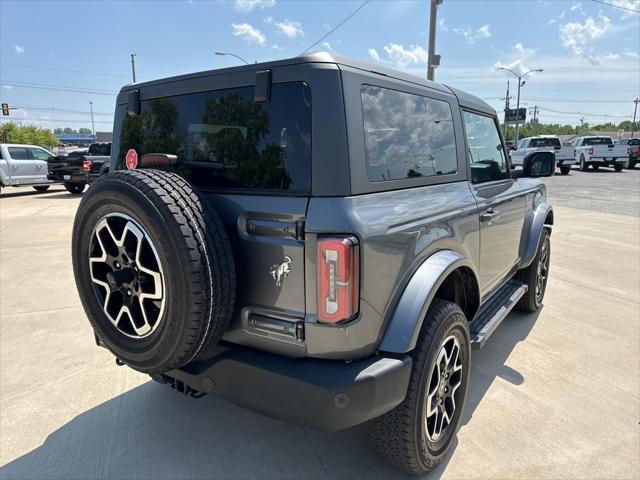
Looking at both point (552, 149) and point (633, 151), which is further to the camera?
point (633, 151)

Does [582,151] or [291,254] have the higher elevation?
[582,151]

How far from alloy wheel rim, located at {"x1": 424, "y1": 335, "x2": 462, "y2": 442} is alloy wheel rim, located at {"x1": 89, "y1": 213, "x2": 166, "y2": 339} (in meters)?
1.33

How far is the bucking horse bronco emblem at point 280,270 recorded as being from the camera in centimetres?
183

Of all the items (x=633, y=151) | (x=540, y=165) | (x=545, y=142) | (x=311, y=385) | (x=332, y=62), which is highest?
(x=545, y=142)

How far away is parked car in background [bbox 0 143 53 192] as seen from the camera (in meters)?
16.2

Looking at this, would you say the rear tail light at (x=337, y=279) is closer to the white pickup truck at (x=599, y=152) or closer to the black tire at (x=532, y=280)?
the black tire at (x=532, y=280)

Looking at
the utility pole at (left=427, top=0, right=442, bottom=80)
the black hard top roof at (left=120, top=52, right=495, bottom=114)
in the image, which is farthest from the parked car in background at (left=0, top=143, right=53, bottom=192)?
the black hard top roof at (left=120, top=52, right=495, bottom=114)

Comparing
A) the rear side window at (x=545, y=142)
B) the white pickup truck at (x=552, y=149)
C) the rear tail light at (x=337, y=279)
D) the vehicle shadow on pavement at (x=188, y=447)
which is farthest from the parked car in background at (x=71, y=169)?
the rear side window at (x=545, y=142)

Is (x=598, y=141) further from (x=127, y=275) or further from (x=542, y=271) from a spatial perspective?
(x=127, y=275)

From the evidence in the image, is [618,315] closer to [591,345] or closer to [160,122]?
[591,345]

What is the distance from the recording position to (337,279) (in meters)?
1.73

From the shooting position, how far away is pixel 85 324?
417cm

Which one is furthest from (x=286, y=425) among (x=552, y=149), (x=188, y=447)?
(x=552, y=149)

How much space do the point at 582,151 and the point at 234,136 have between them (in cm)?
2770
